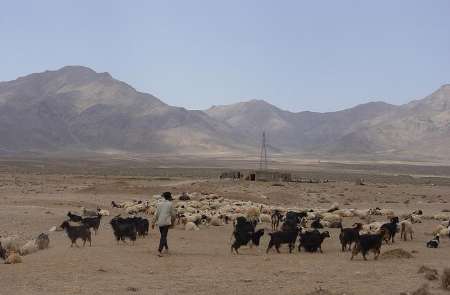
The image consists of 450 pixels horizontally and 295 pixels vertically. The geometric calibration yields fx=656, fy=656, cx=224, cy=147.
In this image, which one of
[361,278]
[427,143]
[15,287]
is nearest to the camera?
[15,287]

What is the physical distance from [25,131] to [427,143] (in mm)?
108092

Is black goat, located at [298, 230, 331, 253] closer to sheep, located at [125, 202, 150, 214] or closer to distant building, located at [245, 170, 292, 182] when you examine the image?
sheep, located at [125, 202, 150, 214]

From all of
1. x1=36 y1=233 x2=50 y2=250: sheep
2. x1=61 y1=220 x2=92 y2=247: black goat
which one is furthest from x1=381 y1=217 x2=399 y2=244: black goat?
x1=36 y1=233 x2=50 y2=250: sheep

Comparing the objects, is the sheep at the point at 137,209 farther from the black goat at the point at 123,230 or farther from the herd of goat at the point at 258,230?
the black goat at the point at 123,230

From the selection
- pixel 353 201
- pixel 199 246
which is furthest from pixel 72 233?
pixel 353 201

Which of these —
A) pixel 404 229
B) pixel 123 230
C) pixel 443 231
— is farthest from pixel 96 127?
pixel 123 230

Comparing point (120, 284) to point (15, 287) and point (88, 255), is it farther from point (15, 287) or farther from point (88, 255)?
point (88, 255)

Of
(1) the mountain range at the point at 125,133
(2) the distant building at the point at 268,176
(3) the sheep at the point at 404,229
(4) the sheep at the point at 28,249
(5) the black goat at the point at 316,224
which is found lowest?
(4) the sheep at the point at 28,249

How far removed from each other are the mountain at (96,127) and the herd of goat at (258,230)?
441ft

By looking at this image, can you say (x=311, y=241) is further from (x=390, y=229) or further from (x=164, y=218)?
(x=164, y=218)

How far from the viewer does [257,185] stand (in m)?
43.5

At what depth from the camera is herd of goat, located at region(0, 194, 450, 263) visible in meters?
16.0

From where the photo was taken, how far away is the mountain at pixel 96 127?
162 meters

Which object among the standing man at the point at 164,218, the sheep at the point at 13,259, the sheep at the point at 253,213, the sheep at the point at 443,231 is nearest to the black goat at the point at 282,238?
the standing man at the point at 164,218
